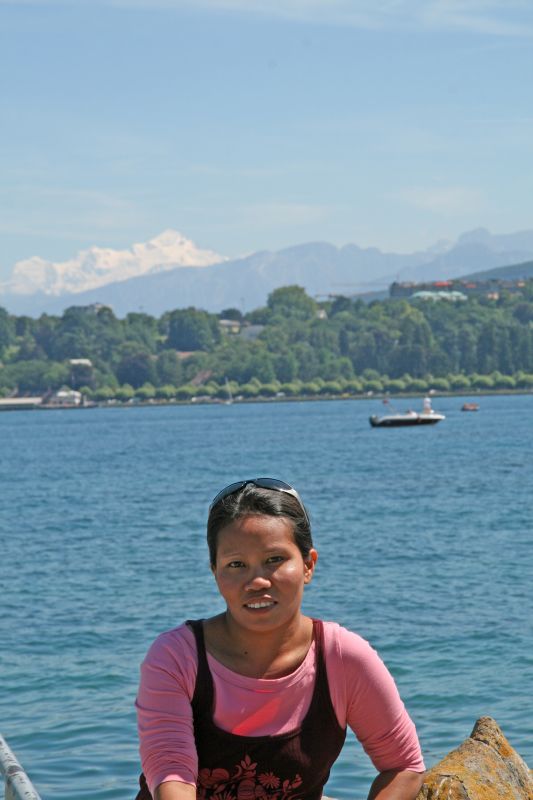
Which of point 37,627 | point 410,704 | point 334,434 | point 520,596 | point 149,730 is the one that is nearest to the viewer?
point 149,730

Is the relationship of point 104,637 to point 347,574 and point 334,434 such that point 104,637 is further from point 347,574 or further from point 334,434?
point 334,434

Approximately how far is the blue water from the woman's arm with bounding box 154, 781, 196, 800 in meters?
8.76

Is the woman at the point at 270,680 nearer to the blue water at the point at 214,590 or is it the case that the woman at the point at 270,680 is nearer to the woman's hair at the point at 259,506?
the woman's hair at the point at 259,506

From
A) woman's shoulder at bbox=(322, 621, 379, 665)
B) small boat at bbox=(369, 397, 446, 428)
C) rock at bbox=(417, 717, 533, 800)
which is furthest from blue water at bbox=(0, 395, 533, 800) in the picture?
small boat at bbox=(369, 397, 446, 428)

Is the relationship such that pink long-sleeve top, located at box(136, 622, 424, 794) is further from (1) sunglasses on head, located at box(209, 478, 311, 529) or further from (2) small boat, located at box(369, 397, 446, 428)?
(2) small boat, located at box(369, 397, 446, 428)

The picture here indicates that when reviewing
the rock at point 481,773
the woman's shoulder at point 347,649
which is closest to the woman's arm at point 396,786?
the woman's shoulder at point 347,649

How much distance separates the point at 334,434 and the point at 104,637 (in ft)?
357

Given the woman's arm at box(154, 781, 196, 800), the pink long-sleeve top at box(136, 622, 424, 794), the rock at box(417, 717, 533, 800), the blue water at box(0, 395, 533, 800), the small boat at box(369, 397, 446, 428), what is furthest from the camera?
the small boat at box(369, 397, 446, 428)

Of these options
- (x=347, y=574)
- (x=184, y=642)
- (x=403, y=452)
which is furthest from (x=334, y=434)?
(x=184, y=642)

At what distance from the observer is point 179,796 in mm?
3453

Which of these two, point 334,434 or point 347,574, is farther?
point 334,434

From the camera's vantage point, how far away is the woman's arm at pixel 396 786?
3.67m

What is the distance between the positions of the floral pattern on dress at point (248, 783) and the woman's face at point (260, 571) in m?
0.38

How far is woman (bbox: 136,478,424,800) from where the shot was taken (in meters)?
3.66
